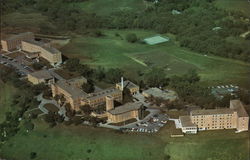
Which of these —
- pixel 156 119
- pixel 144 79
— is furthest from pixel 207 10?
pixel 156 119

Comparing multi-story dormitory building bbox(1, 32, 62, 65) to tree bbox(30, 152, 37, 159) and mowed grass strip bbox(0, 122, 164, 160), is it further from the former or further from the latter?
tree bbox(30, 152, 37, 159)

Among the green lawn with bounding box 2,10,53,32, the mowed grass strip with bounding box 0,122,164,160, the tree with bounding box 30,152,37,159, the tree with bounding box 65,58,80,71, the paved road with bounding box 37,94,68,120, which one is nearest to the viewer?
the mowed grass strip with bounding box 0,122,164,160

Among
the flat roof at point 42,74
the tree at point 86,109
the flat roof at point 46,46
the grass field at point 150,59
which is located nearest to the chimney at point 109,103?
the tree at point 86,109

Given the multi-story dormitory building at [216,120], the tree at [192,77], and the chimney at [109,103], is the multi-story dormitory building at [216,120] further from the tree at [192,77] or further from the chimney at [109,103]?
the tree at [192,77]

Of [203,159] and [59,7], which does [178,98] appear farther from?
[59,7]

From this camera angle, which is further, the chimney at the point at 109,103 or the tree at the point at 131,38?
the tree at the point at 131,38

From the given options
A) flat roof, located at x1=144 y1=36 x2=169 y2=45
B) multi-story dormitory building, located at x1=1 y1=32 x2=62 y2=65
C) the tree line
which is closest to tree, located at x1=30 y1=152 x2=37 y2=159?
multi-story dormitory building, located at x1=1 y1=32 x2=62 y2=65

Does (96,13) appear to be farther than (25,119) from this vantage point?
Yes
